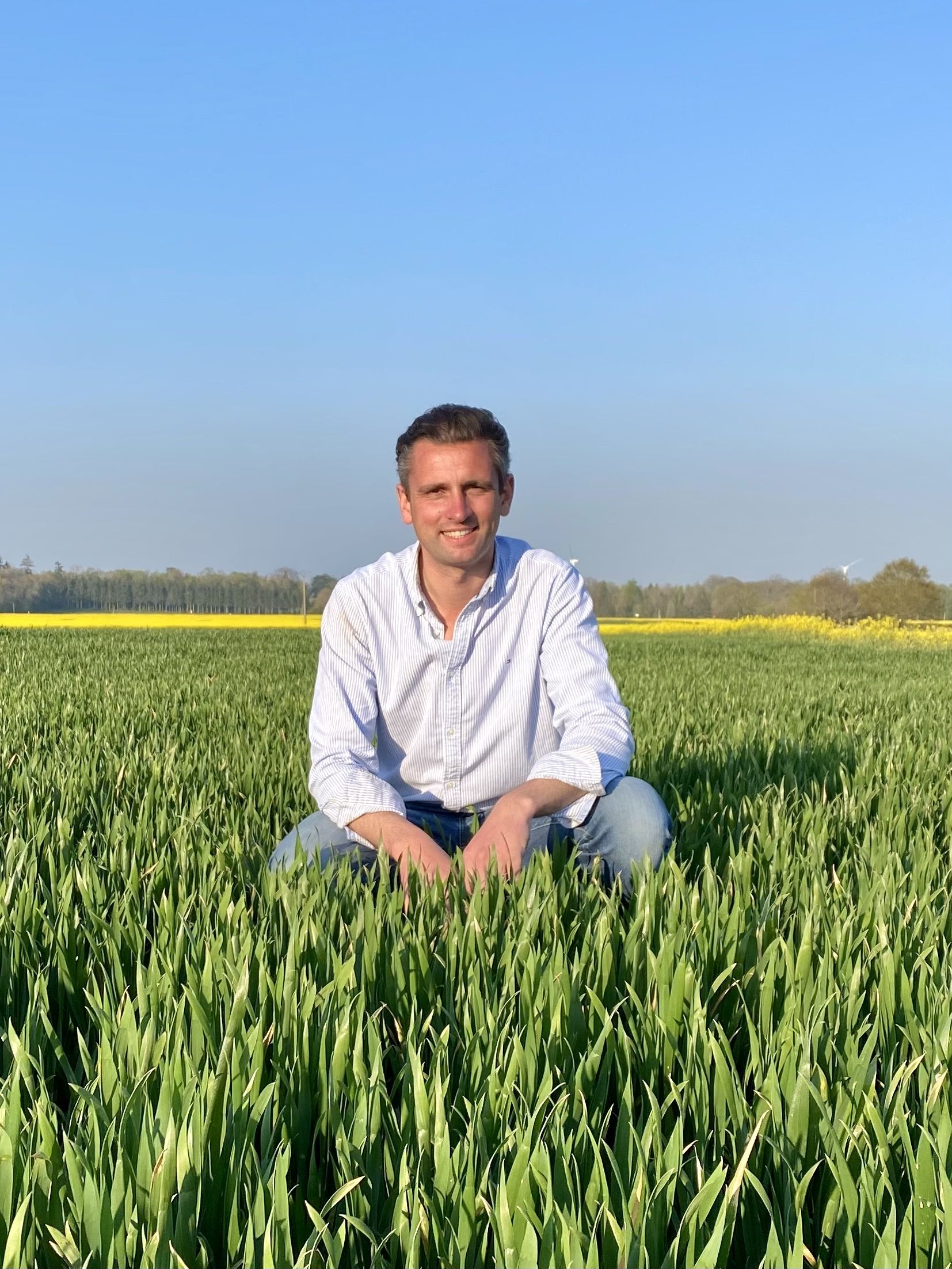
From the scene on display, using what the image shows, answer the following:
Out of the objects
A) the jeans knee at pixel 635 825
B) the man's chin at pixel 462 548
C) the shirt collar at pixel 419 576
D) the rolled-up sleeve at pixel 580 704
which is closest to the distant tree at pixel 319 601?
the shirt collar at pixel 419 576

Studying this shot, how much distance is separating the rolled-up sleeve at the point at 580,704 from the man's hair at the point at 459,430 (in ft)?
1.48

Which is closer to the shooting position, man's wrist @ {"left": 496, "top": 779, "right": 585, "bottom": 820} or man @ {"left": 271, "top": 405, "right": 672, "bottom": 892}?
man's wrist @ {"left": 496, "top": 779, "right": 585, "bottom": 820}

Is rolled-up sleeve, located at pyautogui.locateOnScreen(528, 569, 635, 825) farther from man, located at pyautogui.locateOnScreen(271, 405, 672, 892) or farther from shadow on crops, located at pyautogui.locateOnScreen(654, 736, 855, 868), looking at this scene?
shadow on crops, located at pyautogui.locateOnScreen(654, 736, 855, 868)

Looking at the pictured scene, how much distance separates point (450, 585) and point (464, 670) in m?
0.25

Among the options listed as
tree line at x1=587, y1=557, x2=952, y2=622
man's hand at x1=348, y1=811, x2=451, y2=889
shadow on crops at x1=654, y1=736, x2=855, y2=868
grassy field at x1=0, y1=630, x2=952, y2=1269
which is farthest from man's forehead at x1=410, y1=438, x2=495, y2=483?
tree line at x1=587, y1=557, x2=952, y2=622

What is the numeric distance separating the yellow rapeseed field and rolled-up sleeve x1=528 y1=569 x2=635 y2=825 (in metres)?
24.2

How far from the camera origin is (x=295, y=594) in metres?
78.0

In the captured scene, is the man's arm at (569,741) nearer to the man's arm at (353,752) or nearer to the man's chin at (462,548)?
the man's arm at (353,752)

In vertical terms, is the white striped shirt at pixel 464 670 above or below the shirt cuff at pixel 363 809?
above

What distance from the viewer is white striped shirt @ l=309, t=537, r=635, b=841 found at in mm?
2947

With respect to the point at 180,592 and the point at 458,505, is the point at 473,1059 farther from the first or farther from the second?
the point at 180,592

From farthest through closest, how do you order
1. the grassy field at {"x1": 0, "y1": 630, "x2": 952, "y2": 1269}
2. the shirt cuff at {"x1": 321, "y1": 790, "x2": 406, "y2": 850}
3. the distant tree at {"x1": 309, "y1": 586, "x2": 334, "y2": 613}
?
the distant tree at {"x1": 309, "y1": 586, "x2": 334, "y2": 613} < the shirt cuff at {"x1": 321, "y1": 790, "x2": 406, "y2": 850} < the grassy field at {"x1": 0, "y1": 630, "x2": 952, "y2": 1269}

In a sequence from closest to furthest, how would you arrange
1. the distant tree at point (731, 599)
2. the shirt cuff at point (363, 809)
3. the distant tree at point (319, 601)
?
the shirt cuff at point (363, 809) → the distant tree at point (319, 601) → the distant tree at point (731, 599)

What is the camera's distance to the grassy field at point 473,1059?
1138 millimetres
